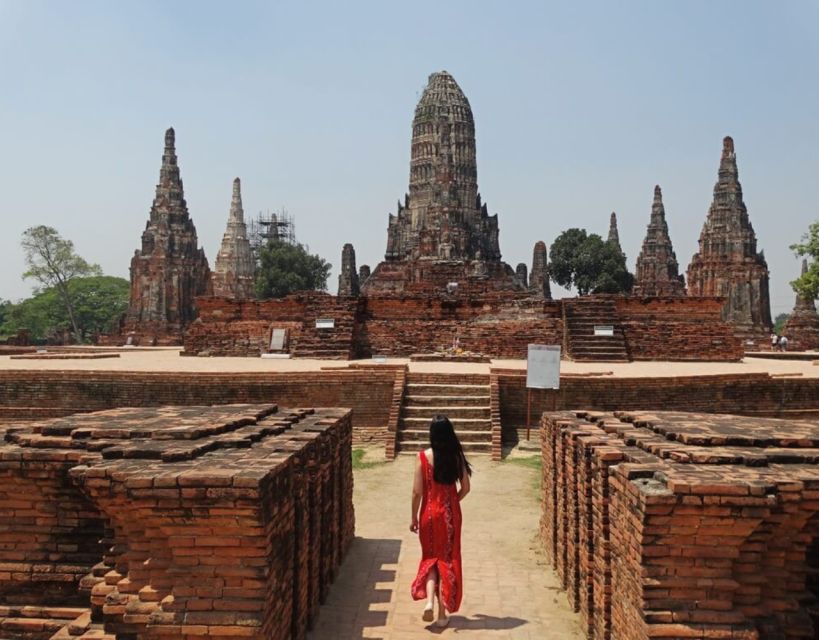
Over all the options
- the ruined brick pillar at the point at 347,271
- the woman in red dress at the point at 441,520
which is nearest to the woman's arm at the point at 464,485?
the woman in red dress at the point at 441,520

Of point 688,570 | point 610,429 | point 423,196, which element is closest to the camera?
point 688,570

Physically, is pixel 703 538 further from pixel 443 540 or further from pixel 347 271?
pixel 347 271

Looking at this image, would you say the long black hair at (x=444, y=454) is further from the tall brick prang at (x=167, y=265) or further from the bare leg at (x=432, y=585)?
the tall brick prang at (x=167, y=265)

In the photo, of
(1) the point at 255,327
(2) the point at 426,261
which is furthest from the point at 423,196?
(1) the point at 255,327

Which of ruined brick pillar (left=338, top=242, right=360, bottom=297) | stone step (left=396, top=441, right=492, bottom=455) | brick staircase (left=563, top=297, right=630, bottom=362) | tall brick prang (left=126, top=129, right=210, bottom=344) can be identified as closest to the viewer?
stone step (left=396, top=441, right=492, bottom=455)

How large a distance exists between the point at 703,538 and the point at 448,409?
7.05 meters

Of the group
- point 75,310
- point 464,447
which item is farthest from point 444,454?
point 75,310

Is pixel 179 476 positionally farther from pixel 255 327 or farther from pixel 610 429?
pixel 255 327

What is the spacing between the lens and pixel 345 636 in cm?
432

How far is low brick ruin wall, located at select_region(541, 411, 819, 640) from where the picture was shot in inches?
124

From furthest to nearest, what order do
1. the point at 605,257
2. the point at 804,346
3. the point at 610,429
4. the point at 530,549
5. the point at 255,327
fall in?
1. the point at 605,257
2. the point at 804,346
3. the point at 255,327
4. the point at 530,549
5. the point at 610,429

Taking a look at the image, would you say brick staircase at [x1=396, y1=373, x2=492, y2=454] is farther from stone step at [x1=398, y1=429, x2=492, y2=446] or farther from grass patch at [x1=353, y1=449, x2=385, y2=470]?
grass patch at [x1=353, y1=449, x2=385, y2=470]

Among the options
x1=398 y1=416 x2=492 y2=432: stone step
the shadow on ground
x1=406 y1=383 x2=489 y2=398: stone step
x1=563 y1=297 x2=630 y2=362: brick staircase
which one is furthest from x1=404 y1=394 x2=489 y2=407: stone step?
x1=563 y1=297 x2=630 y2=362: brick staircase

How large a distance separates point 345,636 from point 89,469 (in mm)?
1830
